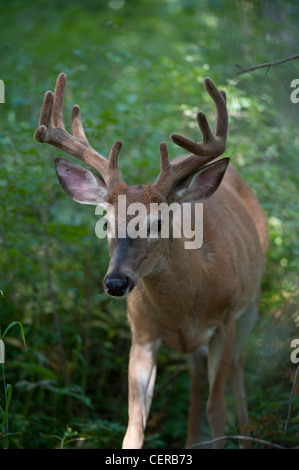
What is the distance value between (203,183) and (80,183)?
883mm

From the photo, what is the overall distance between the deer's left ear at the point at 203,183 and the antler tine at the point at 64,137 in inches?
18.6

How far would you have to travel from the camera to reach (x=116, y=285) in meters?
4.00

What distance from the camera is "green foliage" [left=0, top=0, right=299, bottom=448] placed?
5.04m

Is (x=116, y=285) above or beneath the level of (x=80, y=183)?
beneath

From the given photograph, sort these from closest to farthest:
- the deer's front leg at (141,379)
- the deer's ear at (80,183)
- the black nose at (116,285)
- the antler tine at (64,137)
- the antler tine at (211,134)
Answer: the black nose at (116,285) → the antler tine at (211,134) → the antler tine at (64,137) → the deer's ear at (80,183) → the deer's front leg at (141,379)

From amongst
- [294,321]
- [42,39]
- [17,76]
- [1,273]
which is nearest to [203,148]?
[294,321]

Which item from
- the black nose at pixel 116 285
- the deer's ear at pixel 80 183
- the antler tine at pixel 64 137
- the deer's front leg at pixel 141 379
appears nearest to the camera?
the black nose at pixel 116 285

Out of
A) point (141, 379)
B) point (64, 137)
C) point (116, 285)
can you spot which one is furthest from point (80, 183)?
point (141, 379)

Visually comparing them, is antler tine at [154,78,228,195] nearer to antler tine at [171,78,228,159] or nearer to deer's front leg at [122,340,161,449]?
antler tine at [171,78,228,159]

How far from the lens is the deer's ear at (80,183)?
4.77 m

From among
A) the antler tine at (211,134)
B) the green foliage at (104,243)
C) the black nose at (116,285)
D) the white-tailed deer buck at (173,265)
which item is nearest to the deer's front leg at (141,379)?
the white-tailed deer buck at (173,265)

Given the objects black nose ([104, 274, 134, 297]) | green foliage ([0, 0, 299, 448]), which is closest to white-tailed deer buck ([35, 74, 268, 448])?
black nose ([104, 274, 134, 297])

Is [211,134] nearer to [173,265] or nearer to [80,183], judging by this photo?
[173,265]

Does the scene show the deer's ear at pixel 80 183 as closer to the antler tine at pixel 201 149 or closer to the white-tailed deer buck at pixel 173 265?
the white-tailed deer buck at pixel 173 265
